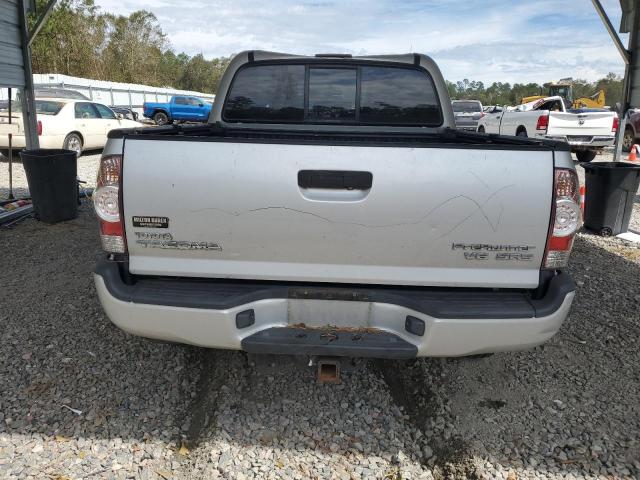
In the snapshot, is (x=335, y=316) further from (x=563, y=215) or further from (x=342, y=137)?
(x=342, y=137)

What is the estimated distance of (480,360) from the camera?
342 cm

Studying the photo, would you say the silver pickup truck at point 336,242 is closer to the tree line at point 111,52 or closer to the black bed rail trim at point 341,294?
the black bed rail trim at point 341,294

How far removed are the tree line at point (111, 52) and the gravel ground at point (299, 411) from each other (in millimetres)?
35578

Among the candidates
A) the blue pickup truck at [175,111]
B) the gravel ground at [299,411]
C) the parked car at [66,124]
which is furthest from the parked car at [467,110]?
the gravel ground at [299,411]

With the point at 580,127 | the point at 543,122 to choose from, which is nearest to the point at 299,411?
the point at 543,122

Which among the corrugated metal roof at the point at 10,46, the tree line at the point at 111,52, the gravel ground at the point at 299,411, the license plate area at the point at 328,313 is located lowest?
the gravel ground at the point at 299,411

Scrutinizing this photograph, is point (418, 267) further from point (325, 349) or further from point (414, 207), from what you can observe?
point (325, 349)

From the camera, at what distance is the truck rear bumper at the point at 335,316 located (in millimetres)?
2320

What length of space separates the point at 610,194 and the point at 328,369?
18.4ft

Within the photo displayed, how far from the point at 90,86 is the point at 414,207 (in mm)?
33648

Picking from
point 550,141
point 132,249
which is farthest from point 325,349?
point 550,141

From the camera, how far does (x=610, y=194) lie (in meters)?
6.55

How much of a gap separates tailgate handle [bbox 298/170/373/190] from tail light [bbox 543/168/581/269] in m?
0.85

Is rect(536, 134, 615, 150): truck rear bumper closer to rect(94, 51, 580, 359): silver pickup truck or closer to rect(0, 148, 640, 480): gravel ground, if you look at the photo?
rect(0, 148, 640, 480): gravel ground
